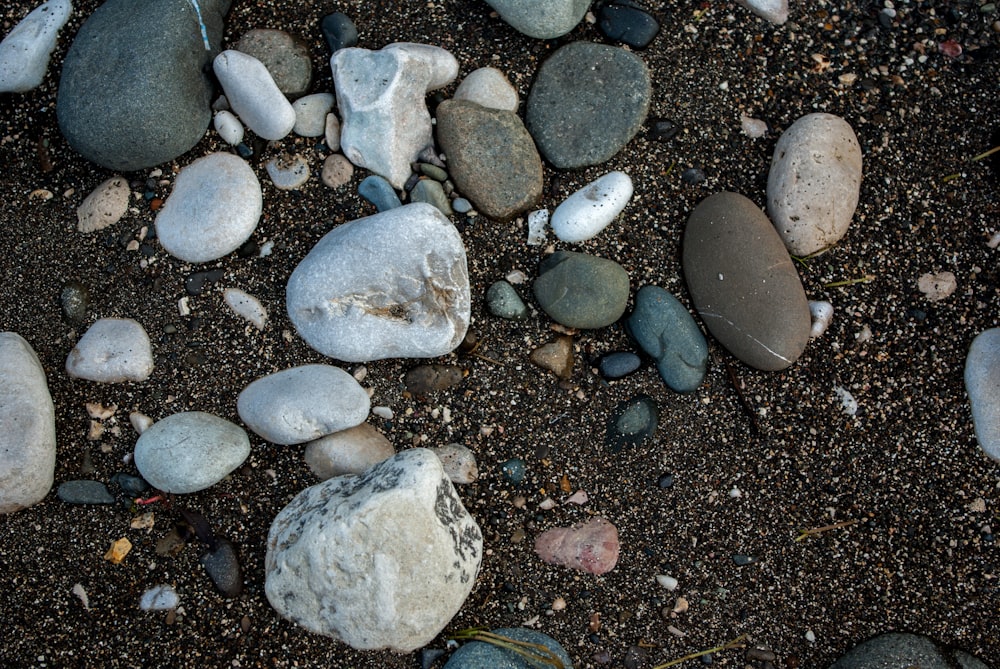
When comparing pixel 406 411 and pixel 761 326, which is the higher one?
pixel 761 326

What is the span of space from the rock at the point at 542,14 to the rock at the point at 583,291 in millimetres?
800

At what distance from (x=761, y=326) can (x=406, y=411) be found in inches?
48.9

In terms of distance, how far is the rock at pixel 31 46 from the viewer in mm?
2498

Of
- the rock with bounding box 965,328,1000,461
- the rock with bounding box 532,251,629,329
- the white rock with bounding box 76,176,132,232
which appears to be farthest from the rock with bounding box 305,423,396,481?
the rock with bounding box 965,328,1000,461

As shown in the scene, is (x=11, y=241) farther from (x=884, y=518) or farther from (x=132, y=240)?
(x=884, y=518)

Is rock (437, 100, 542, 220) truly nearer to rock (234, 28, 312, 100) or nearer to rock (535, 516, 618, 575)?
rock (234, 28, 312, 100)

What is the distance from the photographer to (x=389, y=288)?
7.47 ft

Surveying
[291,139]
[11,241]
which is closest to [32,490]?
[11,241]

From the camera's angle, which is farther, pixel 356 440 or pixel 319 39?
pixel 319 39

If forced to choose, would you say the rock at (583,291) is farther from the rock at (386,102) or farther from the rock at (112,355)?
the rock at (112,355)

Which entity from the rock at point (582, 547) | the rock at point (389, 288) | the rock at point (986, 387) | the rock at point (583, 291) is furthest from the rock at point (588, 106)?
the rock at point (986, 387)

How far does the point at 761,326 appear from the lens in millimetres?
2395

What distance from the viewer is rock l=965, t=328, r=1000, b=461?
2.40 m

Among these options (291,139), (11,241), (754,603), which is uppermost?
(291,139)
